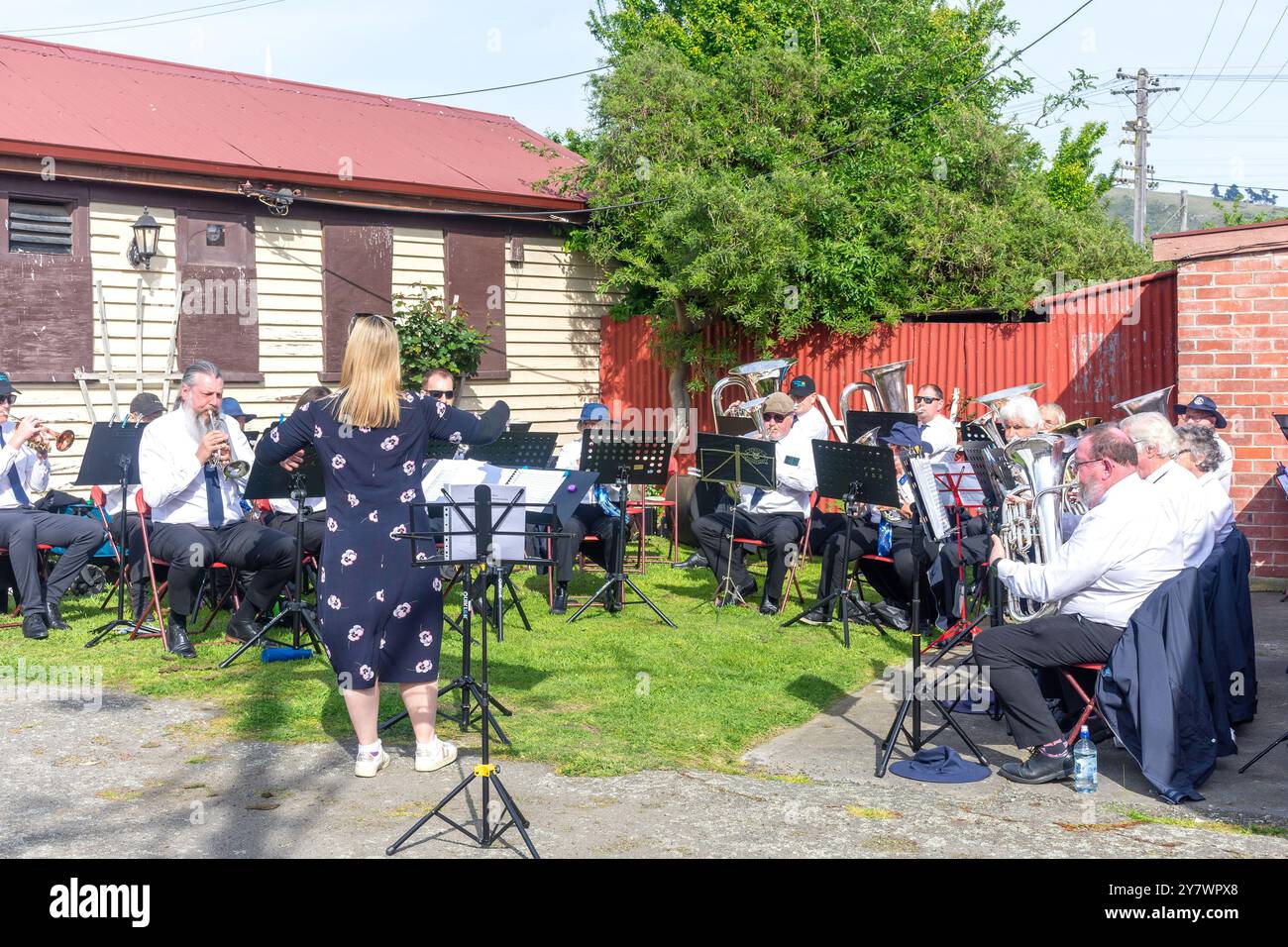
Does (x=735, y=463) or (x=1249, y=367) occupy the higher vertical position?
(x=1249, y=367)

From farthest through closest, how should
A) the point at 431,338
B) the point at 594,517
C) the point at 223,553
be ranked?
the point at 431,338 → the point at 594,517 → the point at 223,553

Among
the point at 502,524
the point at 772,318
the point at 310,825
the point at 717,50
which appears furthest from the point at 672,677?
the point at 717,50

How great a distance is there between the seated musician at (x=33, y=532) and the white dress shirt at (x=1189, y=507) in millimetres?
7436

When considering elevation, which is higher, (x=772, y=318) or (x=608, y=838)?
(x=772, y=318)

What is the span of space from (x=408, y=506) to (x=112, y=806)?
179 cm

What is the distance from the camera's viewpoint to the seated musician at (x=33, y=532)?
930cm

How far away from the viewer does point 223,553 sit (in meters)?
8.63

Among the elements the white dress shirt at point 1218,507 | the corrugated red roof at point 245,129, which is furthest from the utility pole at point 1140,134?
the white dress shirt at point 1218,507

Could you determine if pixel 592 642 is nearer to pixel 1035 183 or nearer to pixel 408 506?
pixel 408 506

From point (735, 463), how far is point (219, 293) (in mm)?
6817

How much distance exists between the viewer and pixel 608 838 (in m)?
5.06

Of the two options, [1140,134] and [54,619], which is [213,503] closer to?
[54,619]

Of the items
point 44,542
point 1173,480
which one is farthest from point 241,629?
point 1173,480

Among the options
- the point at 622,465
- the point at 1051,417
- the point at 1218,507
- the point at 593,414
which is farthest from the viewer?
the point at 593,414
